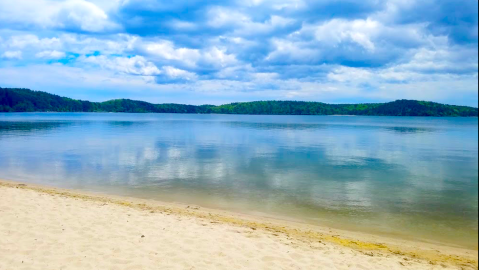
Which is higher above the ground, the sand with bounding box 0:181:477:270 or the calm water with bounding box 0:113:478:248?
the sand with bounding box 0:181:477:270

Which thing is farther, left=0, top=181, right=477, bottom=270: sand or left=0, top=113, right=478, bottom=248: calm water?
left=0, top=113, right=478, bottom=248: calm water

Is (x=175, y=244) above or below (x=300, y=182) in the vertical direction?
above

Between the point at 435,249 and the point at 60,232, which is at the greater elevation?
the point at 60,232

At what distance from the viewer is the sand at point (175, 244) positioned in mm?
9906

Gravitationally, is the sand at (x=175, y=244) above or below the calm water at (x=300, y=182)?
above

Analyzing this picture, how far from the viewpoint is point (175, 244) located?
11.3 metres

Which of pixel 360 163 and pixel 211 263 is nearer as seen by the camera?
pixel 211 263

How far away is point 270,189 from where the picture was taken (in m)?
23.3

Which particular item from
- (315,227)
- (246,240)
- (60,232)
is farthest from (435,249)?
(60,232)

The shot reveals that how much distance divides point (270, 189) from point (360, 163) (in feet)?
53.6

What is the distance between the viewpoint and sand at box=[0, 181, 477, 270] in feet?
32.5

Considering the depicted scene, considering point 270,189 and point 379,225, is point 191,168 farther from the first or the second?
point 379,225

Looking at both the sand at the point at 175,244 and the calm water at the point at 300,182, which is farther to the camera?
the calm water at the point at 300,182

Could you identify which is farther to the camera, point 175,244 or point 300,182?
point 300,182
